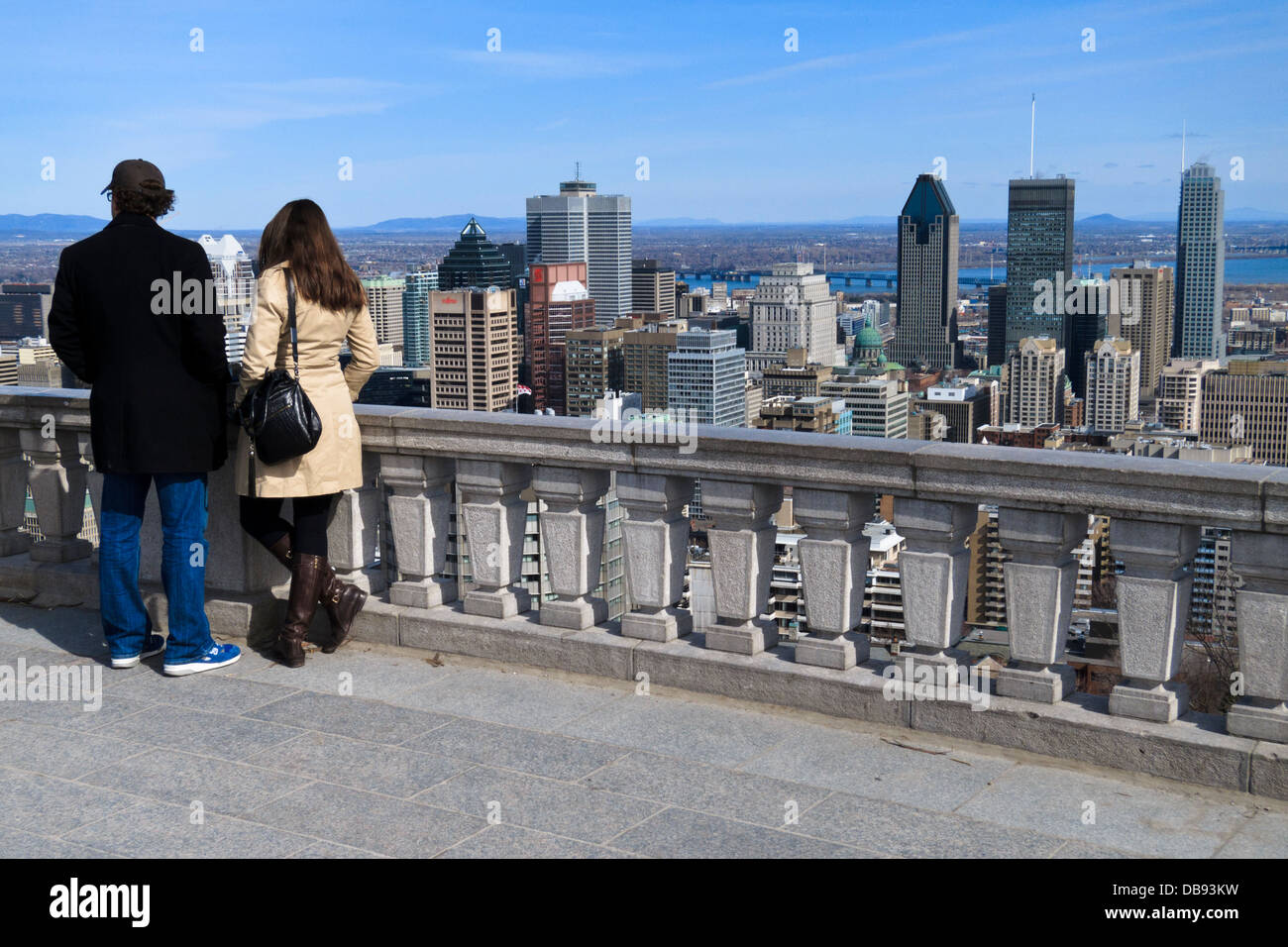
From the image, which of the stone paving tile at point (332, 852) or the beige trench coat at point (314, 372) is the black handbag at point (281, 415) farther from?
the stone paving tile at point (332, 852)

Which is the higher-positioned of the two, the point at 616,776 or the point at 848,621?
the point at 848,621

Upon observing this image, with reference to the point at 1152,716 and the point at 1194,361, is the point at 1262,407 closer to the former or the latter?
the point at 1194,361

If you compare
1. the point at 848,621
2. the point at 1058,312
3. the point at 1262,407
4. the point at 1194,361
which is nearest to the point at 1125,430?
the point at 1262,407

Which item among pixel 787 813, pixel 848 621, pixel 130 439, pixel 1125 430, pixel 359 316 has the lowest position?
pixel 1125 430

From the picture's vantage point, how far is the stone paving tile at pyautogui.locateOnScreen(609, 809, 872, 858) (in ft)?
12.8

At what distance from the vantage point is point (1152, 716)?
177 inches

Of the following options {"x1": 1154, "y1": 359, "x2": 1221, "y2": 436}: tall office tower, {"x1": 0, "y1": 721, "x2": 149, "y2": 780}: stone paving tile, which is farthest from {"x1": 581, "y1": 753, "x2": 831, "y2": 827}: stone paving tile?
{"x1": 1154, "y1": 359, "x2": 1221, "y2": 436}: tall office tower

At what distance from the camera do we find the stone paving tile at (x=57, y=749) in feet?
15.2

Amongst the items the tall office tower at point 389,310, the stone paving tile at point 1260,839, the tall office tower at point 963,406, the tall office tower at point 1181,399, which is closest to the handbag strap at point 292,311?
the stone paving tile at point 1260,839

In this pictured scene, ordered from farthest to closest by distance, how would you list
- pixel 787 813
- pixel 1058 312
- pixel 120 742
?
1. pixel 1058 312
2. pixel 120 742
3. pixel 787 813

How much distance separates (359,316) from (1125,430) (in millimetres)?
136733

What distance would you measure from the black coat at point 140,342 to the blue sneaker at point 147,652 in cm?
87

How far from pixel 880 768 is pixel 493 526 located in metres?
2.02
